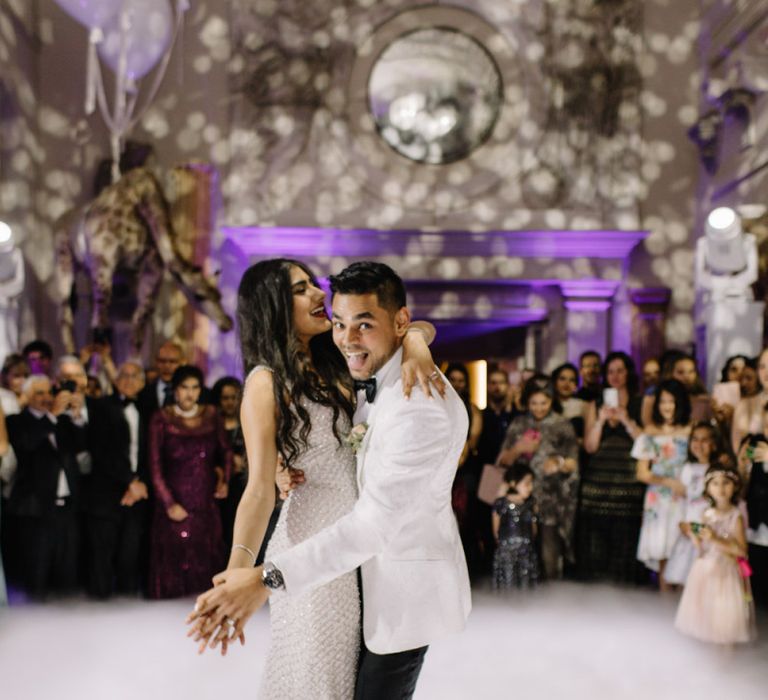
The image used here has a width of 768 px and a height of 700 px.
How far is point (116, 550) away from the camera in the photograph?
4.29 meters

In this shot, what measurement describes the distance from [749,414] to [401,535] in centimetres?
311

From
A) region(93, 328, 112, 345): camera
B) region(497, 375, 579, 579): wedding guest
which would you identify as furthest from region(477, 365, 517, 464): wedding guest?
region(93, 328, 112, 345): camera

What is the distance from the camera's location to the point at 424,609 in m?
1.36

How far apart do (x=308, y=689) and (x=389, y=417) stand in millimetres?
522

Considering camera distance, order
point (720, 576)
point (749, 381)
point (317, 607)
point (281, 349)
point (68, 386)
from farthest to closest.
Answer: point (749, 381)
point (68, 386)
point (720, 576)
point (281, 349)
point (317, 607)

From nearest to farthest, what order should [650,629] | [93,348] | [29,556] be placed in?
1. [650,629]
2. [29,556]
3. [93,348]

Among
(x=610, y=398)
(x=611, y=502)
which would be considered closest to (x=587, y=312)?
(x=610, y=398)

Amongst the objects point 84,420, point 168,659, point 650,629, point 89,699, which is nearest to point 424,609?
point 89,699

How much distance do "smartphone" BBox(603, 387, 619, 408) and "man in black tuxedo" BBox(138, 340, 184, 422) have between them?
84.6 inches

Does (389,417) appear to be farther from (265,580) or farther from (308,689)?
(308,689)

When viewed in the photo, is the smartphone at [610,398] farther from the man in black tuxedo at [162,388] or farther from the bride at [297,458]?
the bride at [297,458]

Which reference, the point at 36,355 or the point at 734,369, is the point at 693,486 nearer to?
the point at 734,369

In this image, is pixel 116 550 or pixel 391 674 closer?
pixel 391 674

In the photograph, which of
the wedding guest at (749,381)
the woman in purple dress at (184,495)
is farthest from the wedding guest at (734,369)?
the woman in purple dress at (184,495)
